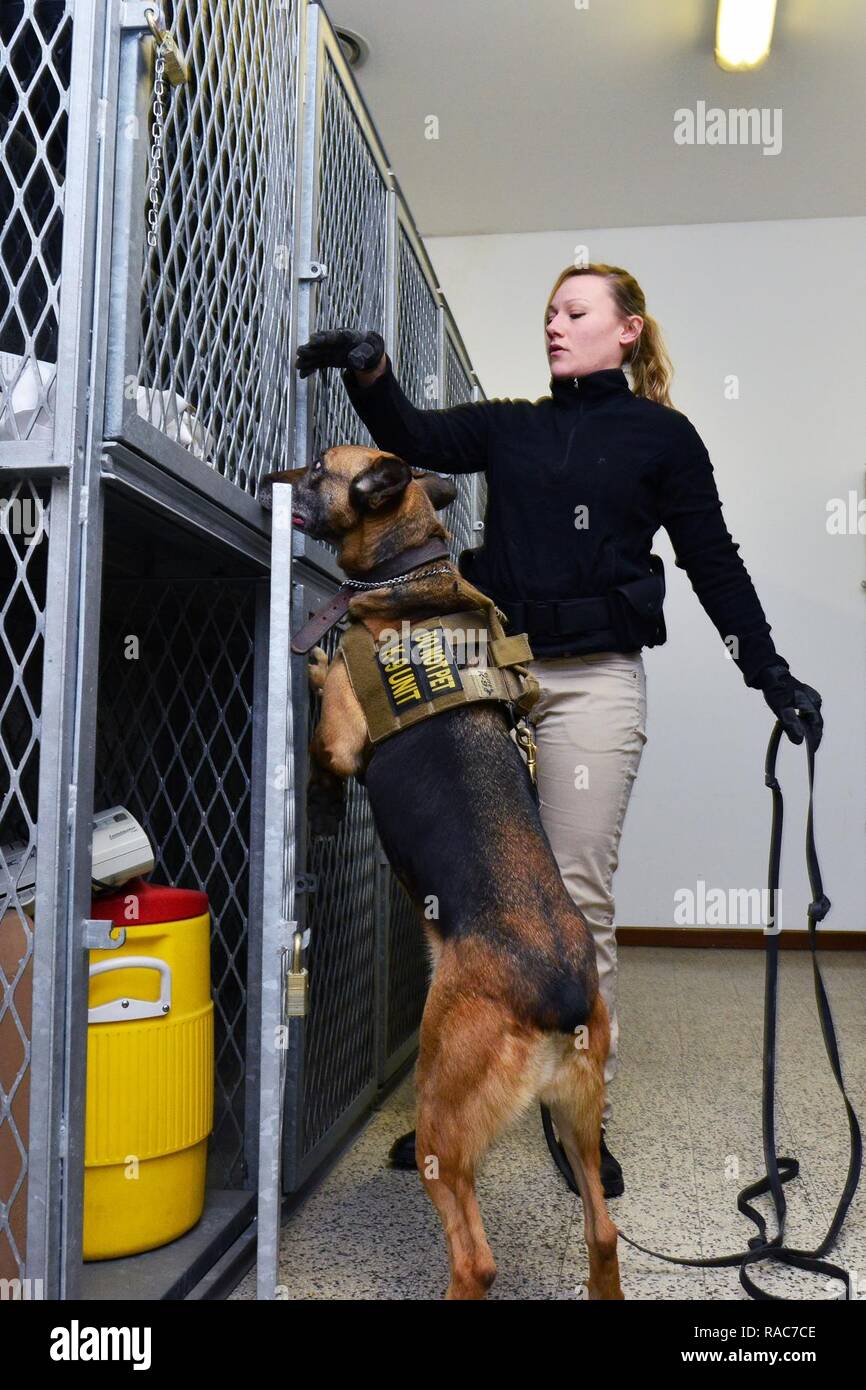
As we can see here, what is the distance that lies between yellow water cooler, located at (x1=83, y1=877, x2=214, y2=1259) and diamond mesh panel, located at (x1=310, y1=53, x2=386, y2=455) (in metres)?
0.93

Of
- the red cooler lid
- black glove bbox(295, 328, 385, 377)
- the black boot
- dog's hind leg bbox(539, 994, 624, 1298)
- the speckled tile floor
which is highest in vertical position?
black glove bbox(295, 328, 385, 377)

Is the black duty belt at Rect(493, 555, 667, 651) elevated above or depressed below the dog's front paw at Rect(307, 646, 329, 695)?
above

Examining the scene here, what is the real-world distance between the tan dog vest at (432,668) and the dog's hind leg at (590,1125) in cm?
49

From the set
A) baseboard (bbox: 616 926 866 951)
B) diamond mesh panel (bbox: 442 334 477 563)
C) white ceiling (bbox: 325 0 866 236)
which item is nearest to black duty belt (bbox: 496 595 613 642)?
diamond mesh panel (bbox: 442 334 477 563)

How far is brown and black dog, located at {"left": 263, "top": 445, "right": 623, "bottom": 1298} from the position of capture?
1.39m

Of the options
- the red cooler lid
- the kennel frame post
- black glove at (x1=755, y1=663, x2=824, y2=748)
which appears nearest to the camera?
the kennel frame post

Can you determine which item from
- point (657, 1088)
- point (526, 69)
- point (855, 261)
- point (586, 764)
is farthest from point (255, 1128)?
point (855, 261)

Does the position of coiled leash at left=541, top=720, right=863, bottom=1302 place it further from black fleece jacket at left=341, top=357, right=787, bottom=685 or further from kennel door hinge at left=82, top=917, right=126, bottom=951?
kennel door hinge at left=82, top=917, right=126, bottom=951

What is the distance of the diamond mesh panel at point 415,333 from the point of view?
2736 mm

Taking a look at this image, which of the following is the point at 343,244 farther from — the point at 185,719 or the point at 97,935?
the point at 97,935

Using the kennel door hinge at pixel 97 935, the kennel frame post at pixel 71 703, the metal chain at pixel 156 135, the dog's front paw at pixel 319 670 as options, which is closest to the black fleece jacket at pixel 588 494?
the dog's front paw at pixel 319 670

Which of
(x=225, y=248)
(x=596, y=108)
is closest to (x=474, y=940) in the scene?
(x=225, y=248)

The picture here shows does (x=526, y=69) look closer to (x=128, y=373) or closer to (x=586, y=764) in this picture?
(x=586, y=764)
